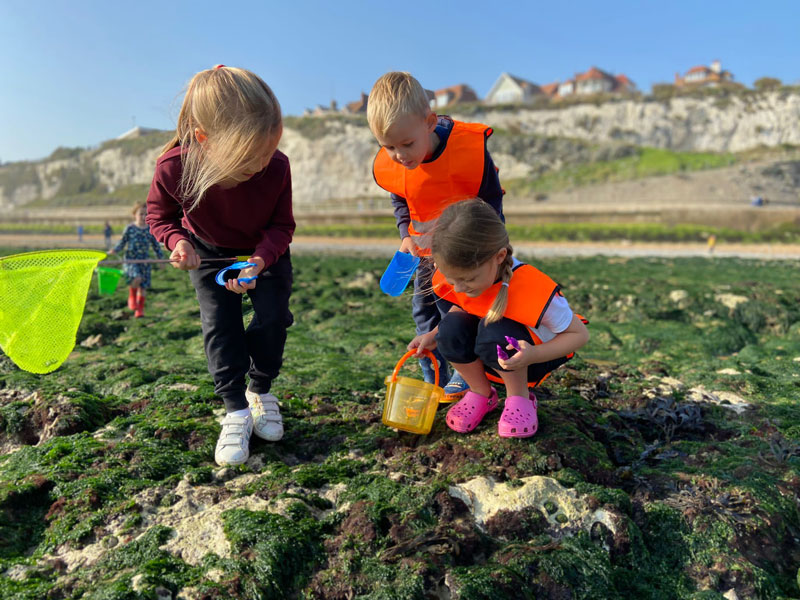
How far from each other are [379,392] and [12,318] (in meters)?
2.16

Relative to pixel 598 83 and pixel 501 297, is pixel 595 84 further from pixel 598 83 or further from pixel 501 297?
pixel 501 297

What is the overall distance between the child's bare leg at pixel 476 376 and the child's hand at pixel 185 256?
4.55 ft

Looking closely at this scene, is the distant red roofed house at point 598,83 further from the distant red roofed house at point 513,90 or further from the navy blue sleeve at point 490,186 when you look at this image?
the navy blue sleeve at point 490,186

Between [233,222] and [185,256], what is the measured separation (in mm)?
326

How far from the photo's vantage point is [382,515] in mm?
2402

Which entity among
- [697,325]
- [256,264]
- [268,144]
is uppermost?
[268,144]

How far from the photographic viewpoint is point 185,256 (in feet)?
9.21

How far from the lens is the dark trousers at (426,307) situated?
10.9 ft

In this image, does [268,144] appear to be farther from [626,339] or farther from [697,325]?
[697,325]

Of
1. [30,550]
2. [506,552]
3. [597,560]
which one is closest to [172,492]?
[30,550]

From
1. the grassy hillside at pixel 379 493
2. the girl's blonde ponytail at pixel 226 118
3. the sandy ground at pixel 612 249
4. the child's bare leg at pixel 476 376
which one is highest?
the girl's blonde ponytail at pixel 226 118

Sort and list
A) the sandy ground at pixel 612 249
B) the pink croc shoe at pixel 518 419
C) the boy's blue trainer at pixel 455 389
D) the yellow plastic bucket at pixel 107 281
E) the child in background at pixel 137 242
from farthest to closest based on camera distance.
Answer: the sandy ground at pixel 612 249, the child in background at pixel 137 242, the yellow plastic bucket at pixel 107 281, the boy's blue trainer at pixel 455 389, the pink croc shoe at pixel 518 419

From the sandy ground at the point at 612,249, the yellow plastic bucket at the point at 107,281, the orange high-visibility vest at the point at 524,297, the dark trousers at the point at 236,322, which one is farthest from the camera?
the sandy ground at the point at 612,249

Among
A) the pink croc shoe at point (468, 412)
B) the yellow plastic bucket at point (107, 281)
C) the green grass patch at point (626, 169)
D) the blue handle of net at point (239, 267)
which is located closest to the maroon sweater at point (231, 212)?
the blue handle of net at point (239, 267)
